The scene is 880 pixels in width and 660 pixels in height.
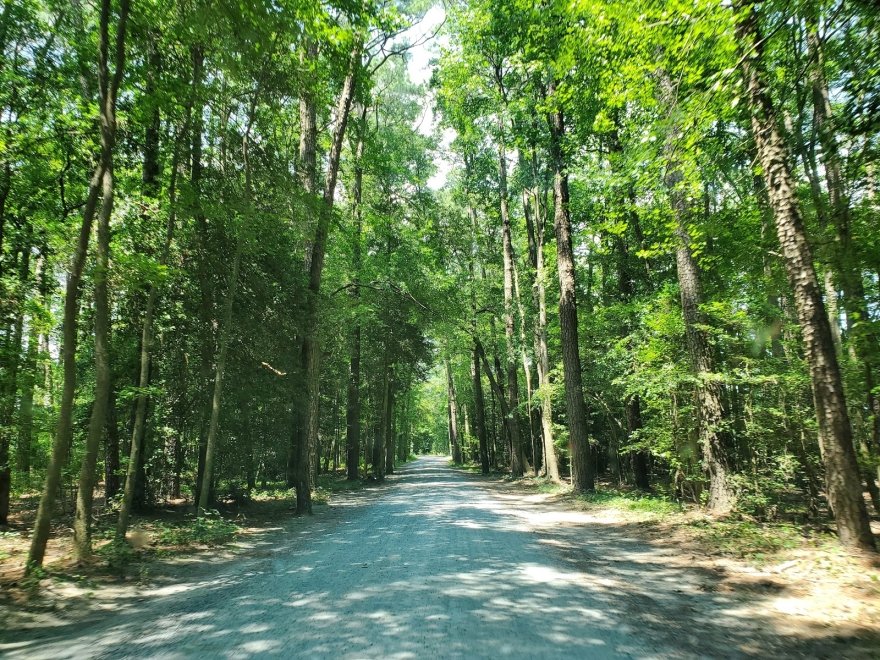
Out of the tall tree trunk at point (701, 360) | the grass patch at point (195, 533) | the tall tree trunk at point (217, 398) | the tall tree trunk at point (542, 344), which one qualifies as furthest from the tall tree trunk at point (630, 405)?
the grass patch at point (195, 533)

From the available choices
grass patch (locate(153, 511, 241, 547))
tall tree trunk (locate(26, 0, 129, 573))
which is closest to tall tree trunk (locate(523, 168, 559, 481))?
grass patch (locate(153, 511, 241, 547))

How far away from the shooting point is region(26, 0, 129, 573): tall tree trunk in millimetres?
5977

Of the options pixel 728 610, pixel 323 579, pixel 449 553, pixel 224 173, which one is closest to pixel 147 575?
pixel 323 579

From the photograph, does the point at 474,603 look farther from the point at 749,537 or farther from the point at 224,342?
the point at 224,342

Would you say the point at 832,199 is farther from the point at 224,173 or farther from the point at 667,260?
the point at 224,173

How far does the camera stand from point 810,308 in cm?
614

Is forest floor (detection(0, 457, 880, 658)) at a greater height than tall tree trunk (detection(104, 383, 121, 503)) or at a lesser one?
lesser

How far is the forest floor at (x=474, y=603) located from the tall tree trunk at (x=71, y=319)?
2.20 ft

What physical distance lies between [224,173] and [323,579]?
831cm

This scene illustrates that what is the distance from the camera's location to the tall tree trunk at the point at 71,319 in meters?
5.98

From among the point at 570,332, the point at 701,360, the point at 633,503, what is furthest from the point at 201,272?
the point at 633,503

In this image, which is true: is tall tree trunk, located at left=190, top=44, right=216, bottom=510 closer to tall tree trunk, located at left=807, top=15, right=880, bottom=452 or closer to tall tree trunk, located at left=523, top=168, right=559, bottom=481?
tall tree trunk, located at left=807, top=15, right=880, bottom=452

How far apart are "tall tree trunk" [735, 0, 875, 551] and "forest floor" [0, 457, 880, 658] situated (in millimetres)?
655

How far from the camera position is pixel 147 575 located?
6.63m
